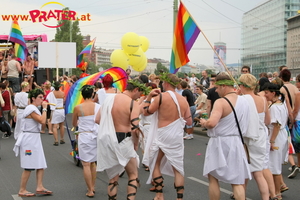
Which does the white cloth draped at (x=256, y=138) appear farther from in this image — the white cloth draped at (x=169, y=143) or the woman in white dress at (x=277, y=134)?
the white cloth draped at (x=169, y=143)

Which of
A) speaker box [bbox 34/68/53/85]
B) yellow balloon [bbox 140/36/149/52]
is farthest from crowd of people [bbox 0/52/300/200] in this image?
yellow balloon [bbox 140/36/149/52]

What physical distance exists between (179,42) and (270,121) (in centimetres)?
397

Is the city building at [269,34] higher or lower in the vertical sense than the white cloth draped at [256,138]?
higher

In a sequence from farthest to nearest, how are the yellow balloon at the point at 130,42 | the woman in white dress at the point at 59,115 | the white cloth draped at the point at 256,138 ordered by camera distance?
the yellow balloon at the point at 130,42 < the woman in white dress at the point at 59,115 < the white cloth draped at the point at 256,138

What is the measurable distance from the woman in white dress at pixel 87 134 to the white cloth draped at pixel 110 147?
1223mm

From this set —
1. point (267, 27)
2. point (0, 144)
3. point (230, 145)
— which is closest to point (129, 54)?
point (0, 144)

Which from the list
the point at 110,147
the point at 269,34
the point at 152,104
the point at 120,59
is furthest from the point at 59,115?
the point at 269,34

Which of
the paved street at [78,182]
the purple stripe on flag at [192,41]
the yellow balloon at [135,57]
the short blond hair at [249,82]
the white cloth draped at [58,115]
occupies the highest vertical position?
the yellow balloon at [135,57]

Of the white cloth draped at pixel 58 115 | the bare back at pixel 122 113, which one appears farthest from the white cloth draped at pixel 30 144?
the white cloth draped at pixel 58 115

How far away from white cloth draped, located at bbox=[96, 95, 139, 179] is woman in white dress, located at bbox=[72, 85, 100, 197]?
1.22 m

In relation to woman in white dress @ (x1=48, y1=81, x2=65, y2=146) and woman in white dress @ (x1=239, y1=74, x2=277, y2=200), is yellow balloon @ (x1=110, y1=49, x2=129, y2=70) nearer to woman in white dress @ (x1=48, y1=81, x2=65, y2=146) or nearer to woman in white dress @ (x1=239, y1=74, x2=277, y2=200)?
woman in white dress @ (x1=48, y1=81, x2=65, y2=146)

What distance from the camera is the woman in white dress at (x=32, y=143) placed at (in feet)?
25.1

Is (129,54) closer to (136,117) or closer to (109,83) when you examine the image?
(109,83)

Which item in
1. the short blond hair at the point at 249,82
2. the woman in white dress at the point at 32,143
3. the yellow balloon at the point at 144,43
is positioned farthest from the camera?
the yellow balloon at the point at 144,43
